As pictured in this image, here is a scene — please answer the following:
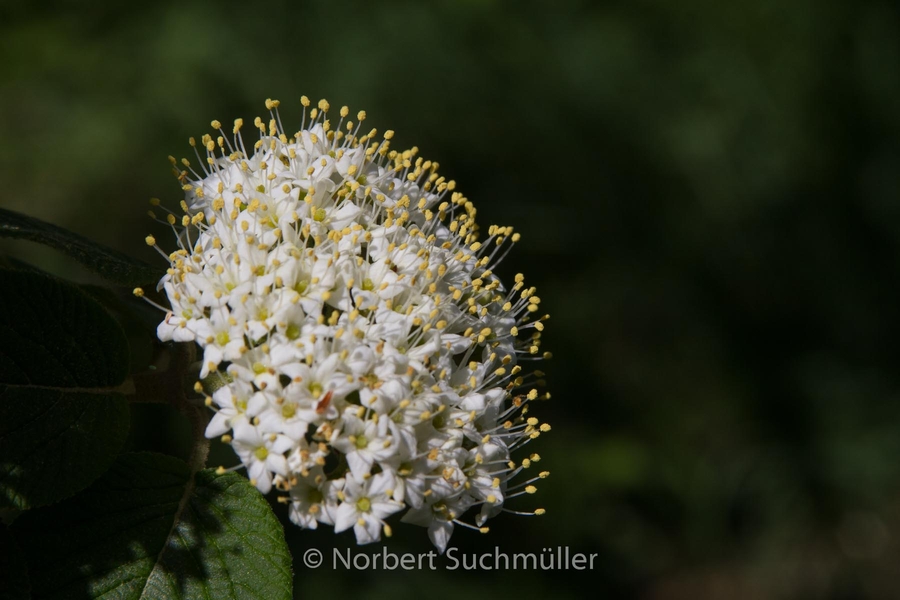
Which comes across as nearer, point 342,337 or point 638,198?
point 342,337

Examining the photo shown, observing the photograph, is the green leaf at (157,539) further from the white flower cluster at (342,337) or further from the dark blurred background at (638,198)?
the dark blurred background at (638,198)

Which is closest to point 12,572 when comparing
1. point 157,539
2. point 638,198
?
point 157,539

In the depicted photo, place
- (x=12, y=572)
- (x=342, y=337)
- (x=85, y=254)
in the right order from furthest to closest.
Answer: (x=85, y=254) → (x=342, y=337) → (x=12, y=572)

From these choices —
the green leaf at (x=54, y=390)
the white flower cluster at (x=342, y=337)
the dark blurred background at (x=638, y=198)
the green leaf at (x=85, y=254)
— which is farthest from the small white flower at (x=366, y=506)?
the dark blurred background at (x=638, y=198)

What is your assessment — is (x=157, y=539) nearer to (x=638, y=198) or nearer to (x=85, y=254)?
(x=85, y=254)

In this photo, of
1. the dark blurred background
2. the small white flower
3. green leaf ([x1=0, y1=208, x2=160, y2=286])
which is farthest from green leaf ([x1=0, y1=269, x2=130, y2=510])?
the dark blurred background
